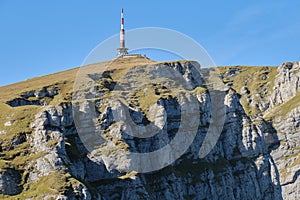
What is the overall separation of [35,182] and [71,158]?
1134 inches

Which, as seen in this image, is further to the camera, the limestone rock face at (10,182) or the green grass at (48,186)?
the limestone rock face at (10,182)

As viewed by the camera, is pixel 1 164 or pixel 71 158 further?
pixel 71 158

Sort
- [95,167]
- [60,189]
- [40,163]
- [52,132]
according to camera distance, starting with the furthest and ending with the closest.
A: [95,167]
[52,132]
[40,163]
[60,189]

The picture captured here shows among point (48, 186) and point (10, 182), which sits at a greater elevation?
point (10, 182)

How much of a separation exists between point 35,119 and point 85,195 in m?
40.0

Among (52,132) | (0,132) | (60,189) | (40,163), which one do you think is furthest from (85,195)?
(0,132)

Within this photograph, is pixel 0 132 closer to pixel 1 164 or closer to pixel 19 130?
pixel 19 130

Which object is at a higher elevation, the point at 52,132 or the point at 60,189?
the point at 52,132

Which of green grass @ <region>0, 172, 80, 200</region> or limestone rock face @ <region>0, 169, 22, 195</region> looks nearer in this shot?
green grass @ <region>0, 172, 80, 200</region>

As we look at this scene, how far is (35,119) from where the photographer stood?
19025 centimetres

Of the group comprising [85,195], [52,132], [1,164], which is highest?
[52,132]

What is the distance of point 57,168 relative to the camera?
169 metres

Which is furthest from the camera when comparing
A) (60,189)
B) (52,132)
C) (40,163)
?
(52,132)

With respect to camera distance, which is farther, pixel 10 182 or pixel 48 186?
pixel 10 182
